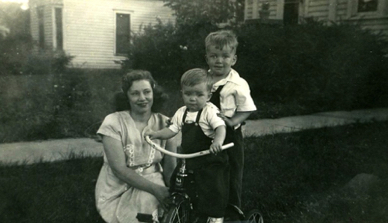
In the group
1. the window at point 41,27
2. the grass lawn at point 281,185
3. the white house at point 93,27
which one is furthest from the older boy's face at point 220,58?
the white house at point 93,27

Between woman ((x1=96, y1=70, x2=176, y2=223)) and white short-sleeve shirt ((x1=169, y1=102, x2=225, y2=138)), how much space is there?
0.79 ft

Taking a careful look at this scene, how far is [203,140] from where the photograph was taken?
2.25 metres

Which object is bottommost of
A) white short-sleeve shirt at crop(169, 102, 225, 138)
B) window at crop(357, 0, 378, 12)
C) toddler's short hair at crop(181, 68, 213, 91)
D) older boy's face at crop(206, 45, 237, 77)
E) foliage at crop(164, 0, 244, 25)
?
white short-sleeve shirt at crop(169, 102, 225, 138)

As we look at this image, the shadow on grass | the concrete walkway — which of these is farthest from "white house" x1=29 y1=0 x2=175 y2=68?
the shadow on grass

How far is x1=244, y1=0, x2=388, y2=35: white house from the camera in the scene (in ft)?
33.2

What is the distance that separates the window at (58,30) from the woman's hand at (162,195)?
418 inches

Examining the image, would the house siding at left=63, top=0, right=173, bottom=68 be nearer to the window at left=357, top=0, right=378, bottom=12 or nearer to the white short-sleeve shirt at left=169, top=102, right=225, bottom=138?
the window at left=357, top=0, right=378, bottom=12

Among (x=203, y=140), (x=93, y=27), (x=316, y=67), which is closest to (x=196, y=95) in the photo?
(x=203, y=140)

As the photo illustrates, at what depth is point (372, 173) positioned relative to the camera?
430cm

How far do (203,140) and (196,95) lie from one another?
252 millimetres

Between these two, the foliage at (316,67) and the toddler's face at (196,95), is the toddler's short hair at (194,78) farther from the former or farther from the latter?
the foliage at (316,67)

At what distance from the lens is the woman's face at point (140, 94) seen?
7.75 feet

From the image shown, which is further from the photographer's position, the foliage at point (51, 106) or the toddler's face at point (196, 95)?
the foliage at point (51, 106)

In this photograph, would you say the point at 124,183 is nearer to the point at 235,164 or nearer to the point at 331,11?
the point at 235,164
